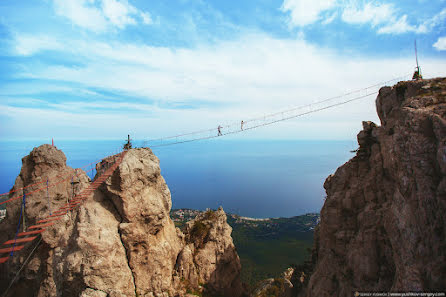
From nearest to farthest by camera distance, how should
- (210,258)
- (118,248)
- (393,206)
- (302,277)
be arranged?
(393,206) → (118,248) → (302,277) → (210,258)

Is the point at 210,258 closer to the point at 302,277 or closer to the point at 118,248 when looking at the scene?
the point at 302,277

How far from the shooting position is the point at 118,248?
652 inches

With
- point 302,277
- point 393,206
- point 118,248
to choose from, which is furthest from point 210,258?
point 393,206

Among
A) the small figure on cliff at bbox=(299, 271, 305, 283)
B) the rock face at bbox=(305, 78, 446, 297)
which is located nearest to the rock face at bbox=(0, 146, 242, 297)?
the small figure on cliff at bbox=(299, 271, 305, 283)

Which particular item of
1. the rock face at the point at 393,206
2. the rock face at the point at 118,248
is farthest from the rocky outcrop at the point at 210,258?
the rock face at the point at 393,206

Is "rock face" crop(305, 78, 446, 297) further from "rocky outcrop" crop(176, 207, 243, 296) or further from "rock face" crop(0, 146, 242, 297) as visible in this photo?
"rock face" crop(0, 146, 242, 297)

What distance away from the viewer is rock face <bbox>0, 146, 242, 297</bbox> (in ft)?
47.9

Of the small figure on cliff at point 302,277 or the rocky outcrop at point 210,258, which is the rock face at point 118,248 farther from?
the small figure on cliff at point 302,277

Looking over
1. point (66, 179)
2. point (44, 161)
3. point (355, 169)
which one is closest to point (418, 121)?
A: point (355, 169)

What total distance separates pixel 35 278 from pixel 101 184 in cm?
744

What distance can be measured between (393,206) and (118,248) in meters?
17.7

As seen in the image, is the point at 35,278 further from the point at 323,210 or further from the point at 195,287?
the point at 323,210

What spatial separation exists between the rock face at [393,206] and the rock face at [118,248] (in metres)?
11.2

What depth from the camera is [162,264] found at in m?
19.3
